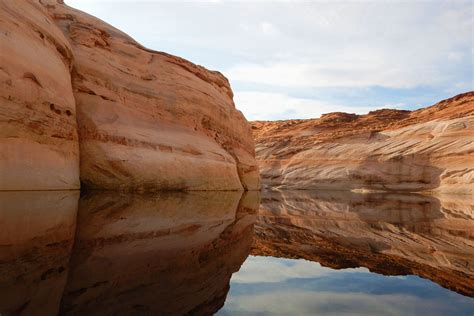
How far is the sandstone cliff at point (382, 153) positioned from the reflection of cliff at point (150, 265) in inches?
1057

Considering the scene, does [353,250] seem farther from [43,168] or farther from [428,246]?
[43,168]

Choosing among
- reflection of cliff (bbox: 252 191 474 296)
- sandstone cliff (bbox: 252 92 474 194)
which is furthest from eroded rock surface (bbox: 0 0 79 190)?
sandstone cliff (bbox: 252 92 474 194)

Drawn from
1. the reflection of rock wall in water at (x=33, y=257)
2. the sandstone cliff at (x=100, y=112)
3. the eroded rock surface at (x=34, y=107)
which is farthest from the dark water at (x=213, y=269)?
the sandstone cliff at (x=100, y=112)

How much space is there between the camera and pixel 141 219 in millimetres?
6531

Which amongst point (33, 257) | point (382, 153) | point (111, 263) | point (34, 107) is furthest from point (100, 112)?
point (382, 153)

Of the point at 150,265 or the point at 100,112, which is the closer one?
the point at 150,265

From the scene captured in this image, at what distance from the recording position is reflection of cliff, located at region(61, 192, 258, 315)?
246 cm

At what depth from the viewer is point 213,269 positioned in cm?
352

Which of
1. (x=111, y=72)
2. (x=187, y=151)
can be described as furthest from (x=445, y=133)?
(x=111, y=72)

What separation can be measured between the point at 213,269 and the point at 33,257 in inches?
61.0

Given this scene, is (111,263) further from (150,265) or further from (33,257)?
(33,257)

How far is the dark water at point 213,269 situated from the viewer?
2541 millimetres

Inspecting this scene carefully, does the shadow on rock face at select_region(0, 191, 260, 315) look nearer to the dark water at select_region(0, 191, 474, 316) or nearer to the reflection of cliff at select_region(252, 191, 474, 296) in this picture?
the dark water at select_region(0, 191, 474, 316)

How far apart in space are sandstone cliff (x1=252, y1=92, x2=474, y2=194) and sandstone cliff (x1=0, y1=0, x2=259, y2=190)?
52.3 feet
